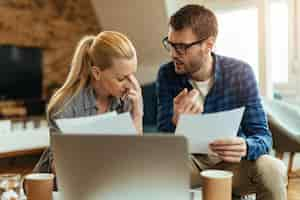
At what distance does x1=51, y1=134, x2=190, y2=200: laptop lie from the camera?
34.4 inches

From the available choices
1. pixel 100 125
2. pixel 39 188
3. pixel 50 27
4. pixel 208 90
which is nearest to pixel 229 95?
pixel 208 90

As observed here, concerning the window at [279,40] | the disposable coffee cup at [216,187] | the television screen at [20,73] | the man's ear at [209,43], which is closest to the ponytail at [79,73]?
the man's ear at [209,43]

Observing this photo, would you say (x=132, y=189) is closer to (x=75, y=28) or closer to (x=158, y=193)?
(x=158, y=193)

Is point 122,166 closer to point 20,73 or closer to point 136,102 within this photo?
point 136,102

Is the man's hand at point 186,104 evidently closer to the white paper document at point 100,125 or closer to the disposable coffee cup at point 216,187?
the white paper document at point 100,125

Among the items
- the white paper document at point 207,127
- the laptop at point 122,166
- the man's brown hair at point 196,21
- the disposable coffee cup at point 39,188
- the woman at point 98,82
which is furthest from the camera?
the man's brown hair at point 196,21

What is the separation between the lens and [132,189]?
0.91 m

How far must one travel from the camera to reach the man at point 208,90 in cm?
136

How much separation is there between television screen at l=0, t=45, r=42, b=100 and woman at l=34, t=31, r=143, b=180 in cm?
356

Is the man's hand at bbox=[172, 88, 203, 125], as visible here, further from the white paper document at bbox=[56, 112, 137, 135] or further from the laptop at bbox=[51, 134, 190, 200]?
the laptop at bbox=[51, 134, 190, 200]

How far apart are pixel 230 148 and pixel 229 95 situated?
15.1 inches

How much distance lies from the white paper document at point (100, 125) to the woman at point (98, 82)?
1.25 feet

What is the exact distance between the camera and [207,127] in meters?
1.15

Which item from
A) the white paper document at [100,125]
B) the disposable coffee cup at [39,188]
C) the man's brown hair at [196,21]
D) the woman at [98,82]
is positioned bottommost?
the disposable coffee cup at [39,188]
